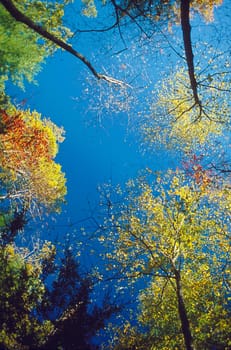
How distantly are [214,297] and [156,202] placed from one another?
5.93m

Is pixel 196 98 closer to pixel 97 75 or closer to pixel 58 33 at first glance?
pixel 97 75

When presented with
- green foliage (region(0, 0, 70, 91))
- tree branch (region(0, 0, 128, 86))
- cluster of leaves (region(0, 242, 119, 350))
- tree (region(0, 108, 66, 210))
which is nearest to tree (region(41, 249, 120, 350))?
cluster of leaves (region(0, 242, 119, 350))

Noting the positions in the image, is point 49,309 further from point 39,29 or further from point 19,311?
point 39,29

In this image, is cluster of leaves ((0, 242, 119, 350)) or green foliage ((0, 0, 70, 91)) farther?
green foliage ((0, 0, 70, 91))

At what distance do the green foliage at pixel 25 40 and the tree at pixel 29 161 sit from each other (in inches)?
96.2

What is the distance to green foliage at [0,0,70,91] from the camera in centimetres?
1427

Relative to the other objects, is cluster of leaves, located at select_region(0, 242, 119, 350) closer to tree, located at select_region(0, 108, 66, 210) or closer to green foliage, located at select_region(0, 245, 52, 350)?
green foliage, located at select_region(0, 245, 52, 350)

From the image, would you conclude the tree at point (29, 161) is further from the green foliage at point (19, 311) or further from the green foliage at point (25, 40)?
the green foliage at point (19, 311)

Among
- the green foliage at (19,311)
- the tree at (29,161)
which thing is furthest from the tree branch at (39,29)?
the tree at (29,161)

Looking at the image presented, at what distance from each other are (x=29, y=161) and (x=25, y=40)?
8158 millimetres

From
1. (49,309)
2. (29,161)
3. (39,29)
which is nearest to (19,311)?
(49,309)

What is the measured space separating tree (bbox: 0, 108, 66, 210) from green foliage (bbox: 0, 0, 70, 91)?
2444mm

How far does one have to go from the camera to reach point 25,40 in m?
14.9

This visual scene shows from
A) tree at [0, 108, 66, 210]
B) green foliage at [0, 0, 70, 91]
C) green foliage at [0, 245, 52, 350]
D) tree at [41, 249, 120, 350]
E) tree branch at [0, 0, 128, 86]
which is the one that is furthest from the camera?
tree at [0, 108, 66, 210]
